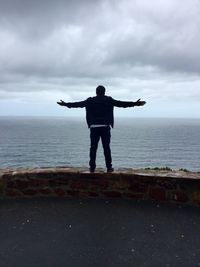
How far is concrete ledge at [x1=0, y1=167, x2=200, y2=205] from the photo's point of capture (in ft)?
22.3

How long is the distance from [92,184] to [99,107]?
63.9 inches

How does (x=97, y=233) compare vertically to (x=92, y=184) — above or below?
below

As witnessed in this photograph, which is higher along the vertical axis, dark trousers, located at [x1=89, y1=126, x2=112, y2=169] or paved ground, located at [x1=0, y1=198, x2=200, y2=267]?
dark trousers, located at [x1=89, y1=126, x2=112, y2=169]

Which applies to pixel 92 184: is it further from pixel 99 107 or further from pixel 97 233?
pixel 97 233

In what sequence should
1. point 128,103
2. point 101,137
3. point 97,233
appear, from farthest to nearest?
1. point 101,137
2. point 128,103
3. point 97,233

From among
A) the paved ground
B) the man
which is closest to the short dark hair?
the man

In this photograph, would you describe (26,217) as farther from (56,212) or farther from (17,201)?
(17,201)

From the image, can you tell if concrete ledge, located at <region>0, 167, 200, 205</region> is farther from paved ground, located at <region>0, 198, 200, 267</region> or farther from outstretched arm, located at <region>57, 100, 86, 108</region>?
outstretched arm, located at <region>57, 100, 86, 108</region>

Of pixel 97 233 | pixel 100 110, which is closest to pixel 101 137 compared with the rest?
pixel 100 110

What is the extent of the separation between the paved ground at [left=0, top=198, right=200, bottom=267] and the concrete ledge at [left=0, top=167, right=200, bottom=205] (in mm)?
240

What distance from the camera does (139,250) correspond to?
15.2 feet

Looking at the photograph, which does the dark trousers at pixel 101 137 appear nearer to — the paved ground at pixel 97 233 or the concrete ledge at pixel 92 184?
the concrete ledge at pixel 92 184

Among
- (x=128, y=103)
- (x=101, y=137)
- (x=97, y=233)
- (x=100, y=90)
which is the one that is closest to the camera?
(x=97, y=233)

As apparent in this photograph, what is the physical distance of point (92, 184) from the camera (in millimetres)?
7051
